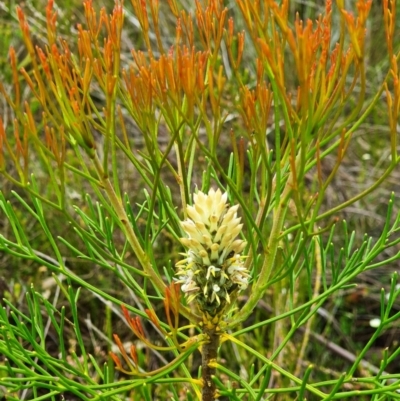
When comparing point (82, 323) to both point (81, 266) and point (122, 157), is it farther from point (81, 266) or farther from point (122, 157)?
point (122, 157)

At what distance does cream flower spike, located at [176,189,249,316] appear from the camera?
99cm

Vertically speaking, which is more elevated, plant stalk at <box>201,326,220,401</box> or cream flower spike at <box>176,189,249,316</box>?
cream flower spike at <box>176,189,249,316</box>

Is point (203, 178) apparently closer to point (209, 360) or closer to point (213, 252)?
point (213, 252)

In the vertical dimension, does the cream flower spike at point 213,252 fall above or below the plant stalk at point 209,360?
above

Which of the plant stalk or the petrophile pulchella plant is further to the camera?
the plant stalk

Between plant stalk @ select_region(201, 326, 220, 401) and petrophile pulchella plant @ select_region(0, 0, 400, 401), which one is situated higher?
petrophile pulchella plant @ select_region(0, 0, 400, 401)

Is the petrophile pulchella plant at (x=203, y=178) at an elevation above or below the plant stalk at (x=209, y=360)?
above

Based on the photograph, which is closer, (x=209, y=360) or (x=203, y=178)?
(x=209, y=360)

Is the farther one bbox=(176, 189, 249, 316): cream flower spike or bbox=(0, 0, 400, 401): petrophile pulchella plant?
bbox=(176, 189, 249, 316): cream flower spike

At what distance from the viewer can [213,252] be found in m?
0.99

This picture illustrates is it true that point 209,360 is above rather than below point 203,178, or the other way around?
below

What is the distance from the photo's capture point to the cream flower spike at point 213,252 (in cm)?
99

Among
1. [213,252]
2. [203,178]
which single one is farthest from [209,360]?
[203,178]

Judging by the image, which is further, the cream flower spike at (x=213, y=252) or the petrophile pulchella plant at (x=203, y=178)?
the cream flower spike at (x=213, y=252)
